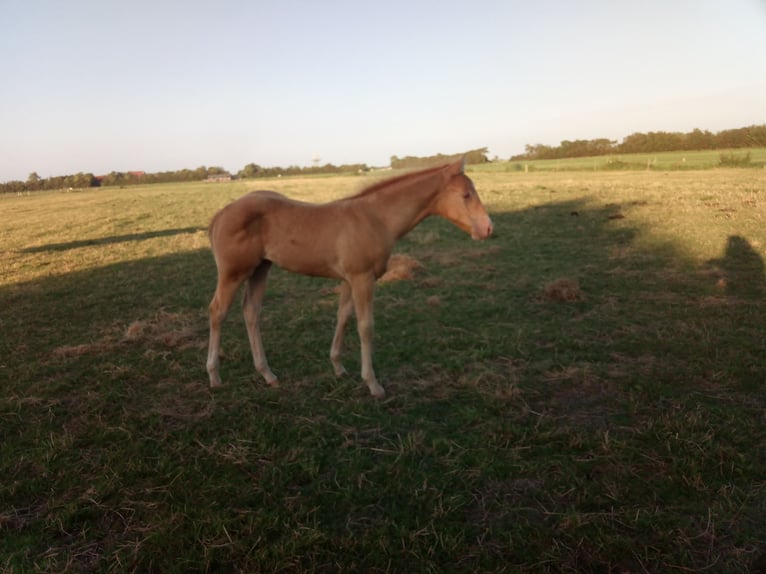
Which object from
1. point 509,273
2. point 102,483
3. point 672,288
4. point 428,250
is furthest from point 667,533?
point 428,250

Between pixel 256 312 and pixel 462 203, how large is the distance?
2.58 m

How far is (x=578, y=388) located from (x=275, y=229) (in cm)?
351

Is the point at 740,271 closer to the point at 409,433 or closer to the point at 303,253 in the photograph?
the point at 409,433

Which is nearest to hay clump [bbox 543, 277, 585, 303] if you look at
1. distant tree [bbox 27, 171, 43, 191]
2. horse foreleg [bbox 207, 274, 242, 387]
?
horse foreleg [bbox 207, 274, 242, 387]

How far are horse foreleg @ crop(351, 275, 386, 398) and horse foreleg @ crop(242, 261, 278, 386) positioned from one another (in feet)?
3.58

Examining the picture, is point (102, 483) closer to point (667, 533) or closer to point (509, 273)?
point (667, 533)

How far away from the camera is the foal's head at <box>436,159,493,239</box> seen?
4.48 meters

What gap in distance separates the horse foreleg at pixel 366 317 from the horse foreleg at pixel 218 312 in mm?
1275

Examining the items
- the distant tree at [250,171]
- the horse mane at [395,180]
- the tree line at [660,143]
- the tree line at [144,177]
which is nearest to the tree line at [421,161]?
the horse mane at [395,180]

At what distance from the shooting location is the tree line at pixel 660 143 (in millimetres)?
52531

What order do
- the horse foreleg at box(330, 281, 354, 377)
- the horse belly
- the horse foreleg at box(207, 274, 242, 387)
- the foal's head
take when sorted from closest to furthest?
the foal's head < the horse belly < the horse foreleg at box(207, 274, 242, 387) < the horse foreleg at box(330, 281, 354, 377)

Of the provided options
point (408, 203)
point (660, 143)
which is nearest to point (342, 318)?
point (408, 203)

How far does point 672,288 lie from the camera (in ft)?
26.1

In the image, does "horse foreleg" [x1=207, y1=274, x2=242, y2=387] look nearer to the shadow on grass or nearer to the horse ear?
the horse ear
